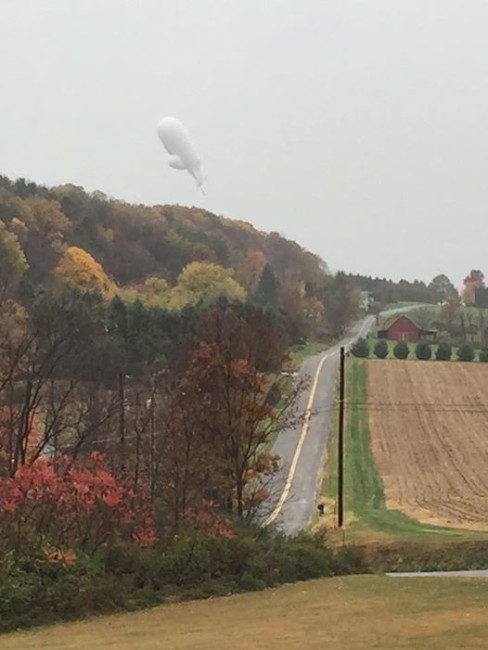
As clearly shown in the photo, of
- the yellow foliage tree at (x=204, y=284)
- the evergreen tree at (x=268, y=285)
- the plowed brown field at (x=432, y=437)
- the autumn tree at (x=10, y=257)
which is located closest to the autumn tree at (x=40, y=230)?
the autumn tree at (x=10, y=257)

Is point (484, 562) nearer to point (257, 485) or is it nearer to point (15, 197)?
point (257, 485)

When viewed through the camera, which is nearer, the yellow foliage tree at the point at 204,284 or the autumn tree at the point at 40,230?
the yellow foliage tree at the point at 204,284

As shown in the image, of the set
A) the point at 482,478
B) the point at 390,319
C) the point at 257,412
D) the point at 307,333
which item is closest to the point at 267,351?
the point at 257,412

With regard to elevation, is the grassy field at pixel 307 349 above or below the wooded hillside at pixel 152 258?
below

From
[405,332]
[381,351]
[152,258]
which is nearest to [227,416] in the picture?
[381,351]

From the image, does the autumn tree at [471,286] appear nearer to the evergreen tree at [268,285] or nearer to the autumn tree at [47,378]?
the evergreen tree at [268,285]

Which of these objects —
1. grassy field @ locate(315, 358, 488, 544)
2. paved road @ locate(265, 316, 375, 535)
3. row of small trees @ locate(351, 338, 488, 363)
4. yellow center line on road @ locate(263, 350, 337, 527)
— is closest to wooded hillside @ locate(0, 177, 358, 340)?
row of small trees @ locate(351, 338, 488, 363)

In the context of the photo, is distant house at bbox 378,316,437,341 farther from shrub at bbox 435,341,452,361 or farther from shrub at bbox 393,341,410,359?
shrub at bbox 435,341,452,361

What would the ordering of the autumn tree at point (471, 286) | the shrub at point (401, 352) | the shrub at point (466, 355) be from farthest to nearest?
the autumn tree at point (471, 286) → the shrub at point (401, 352) → the shrub at point (466, 355)
